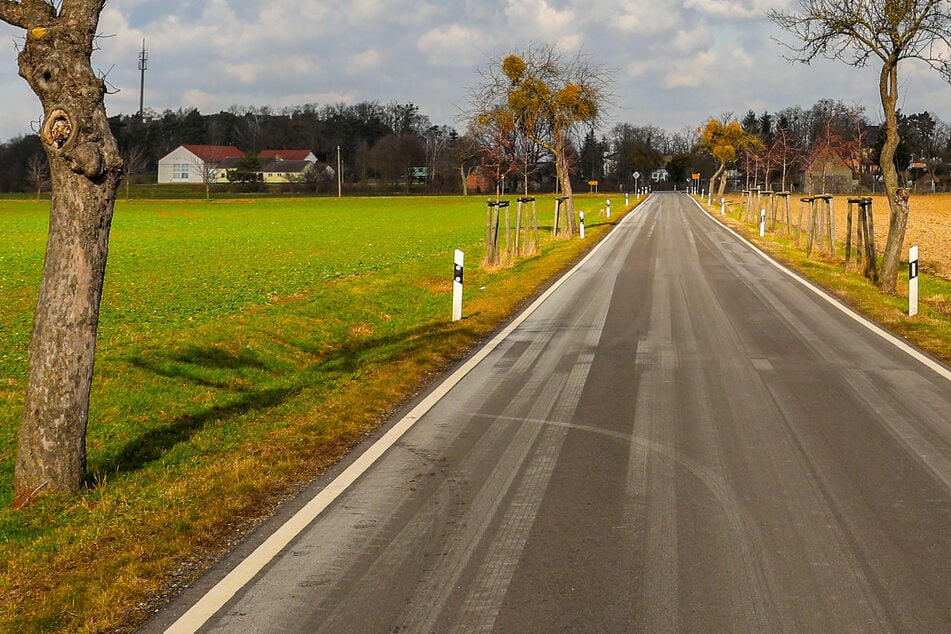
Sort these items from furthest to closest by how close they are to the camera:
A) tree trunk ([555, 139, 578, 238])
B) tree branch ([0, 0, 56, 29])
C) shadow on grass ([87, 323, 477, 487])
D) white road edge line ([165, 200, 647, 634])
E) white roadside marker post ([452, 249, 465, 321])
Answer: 1. tree trunk ([555, 139, 578, 238])
2. white roadside marker post ([452, 249, 465, 321])
3. shadow on grass ([87, 323, 477, 487])
4. tree branch ([0, 0, 56, 29])
5. white road edge line ([165, 200, 647, 634])

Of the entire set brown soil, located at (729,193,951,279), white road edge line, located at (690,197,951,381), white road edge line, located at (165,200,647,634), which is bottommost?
white road edge line, located at (165,200,647,634)

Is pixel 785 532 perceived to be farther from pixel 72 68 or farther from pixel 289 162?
pixel 289 162

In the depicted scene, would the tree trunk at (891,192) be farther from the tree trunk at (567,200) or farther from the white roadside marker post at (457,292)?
the tree trunk at (567,200)

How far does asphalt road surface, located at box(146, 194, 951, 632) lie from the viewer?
438 cm

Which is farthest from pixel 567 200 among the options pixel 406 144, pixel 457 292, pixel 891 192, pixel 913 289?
pixel 406 144

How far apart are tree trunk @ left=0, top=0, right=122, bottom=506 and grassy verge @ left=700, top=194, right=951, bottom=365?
30.0 ft

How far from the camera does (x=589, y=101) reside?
38.8 m

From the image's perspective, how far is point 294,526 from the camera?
219 inches

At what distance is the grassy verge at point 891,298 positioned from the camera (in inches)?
491

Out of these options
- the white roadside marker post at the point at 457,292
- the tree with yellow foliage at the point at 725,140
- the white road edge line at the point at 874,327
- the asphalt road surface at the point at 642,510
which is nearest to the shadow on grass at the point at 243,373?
the white roadside marker post at the point at 457,292

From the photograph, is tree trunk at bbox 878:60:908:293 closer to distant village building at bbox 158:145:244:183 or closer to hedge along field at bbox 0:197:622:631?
hedge along field at bbox 0:197:622:631

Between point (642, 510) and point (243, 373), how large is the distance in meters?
6.54

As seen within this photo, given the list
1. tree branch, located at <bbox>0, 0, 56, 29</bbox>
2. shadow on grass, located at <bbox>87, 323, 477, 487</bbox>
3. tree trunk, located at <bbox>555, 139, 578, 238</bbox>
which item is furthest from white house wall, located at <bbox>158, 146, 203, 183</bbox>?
tree branch, located at <bbox>0, 0, 56, 29</bbox>

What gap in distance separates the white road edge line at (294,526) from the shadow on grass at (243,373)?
1521 mm
